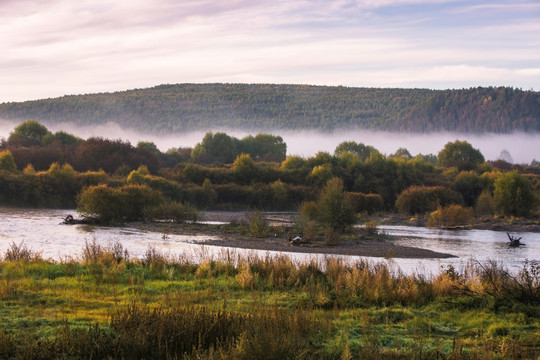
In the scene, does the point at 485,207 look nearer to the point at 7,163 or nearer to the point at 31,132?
the point at 7,163

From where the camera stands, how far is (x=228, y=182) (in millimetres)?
78000

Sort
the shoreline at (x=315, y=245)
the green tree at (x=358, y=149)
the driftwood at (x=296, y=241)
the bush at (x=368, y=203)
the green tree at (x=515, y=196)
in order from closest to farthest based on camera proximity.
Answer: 1. the shoreline at (x=315, y=245)
2. the driftwood at (x=296, y=241)
3. the green tree at (x=515, y=196)
4. the bush at (x=368, y=203)
5. the green tree at (x=358, y=149)

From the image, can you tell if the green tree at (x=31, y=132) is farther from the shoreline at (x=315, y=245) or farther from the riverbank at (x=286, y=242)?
the shoreline at (x=315, y=245)

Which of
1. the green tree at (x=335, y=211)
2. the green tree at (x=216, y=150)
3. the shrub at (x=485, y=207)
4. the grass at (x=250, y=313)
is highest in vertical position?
the green tree at (x=216, y=150)

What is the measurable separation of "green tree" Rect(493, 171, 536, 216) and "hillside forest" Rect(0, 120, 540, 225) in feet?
0.31

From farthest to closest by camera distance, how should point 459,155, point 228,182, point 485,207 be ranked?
point 459,155 → point 228,182 → point 485,207

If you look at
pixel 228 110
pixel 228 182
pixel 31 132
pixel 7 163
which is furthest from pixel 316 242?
pixel 228 110

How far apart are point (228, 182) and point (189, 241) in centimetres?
4319

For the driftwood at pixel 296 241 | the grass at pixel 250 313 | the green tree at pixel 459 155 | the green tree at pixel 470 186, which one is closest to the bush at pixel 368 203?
the green tree at pixel 470 186

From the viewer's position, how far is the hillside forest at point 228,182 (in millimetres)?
56812

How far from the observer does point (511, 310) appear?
1425 cm

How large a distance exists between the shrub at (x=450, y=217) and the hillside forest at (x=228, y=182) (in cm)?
56

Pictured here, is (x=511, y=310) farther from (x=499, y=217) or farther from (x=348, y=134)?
(x=348, y=134)

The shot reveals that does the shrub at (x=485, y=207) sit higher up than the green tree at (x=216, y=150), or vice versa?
the green tree at (x=216, y=150)
